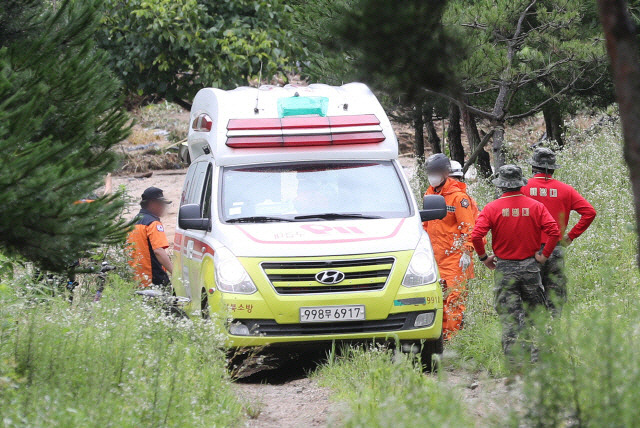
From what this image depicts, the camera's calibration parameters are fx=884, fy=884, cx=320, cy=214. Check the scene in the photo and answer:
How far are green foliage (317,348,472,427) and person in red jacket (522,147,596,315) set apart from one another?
6.79 ft

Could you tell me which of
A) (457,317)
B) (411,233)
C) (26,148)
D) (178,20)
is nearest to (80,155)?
(26,148)

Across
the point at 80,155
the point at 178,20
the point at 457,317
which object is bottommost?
the point at 457,317

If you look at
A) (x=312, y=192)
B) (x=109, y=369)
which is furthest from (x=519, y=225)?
(x=109, y=369)

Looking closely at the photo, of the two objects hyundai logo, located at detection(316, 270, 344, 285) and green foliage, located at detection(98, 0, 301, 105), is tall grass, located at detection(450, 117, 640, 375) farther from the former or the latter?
green foliage, located at detection(98, 0, 301, 105)

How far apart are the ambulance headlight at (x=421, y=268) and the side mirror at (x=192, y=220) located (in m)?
1.96

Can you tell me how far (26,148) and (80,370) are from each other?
1598mm

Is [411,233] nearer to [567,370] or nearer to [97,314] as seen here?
[97,314]

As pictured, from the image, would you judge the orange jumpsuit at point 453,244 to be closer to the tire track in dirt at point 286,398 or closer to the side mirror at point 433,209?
the side mirror at point 433,209

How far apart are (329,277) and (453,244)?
2.24 metres

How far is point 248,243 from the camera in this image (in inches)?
304

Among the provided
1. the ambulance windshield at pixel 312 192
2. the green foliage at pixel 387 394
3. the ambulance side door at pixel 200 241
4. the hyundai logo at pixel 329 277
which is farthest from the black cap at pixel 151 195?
the green foliage at pixel 387 394

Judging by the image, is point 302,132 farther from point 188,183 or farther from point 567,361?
point 567,361

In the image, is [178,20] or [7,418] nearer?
[7,418]

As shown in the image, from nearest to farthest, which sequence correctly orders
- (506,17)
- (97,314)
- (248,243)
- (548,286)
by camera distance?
(97,314) < (248,243) < (548,286) < (506,17)
